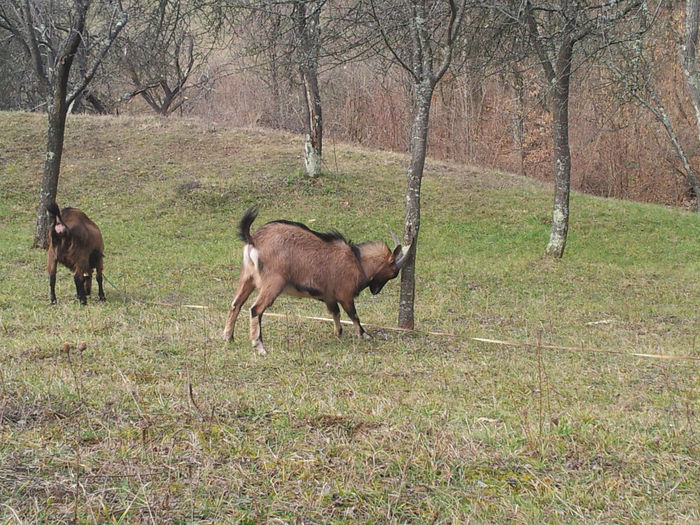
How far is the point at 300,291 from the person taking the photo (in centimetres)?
854

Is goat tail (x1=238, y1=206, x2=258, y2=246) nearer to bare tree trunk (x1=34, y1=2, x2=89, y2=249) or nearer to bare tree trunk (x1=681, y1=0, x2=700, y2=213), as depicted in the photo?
bare tree trunk (x1=34, y1=2, x2=89, y2=249)

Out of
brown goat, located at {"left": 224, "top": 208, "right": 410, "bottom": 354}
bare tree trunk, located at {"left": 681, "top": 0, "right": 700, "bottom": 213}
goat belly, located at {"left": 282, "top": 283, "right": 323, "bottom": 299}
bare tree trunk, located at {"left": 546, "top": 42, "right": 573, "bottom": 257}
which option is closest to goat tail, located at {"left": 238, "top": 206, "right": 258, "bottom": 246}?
brown goat, located at {"left": 224, "top": 208, "right": 410, "bottom": 354}

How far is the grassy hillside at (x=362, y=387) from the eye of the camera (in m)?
3.52

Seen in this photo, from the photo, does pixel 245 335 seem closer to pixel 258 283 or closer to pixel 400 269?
pixel 258 283

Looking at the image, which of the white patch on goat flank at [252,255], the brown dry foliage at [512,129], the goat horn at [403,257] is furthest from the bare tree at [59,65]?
the brown dry foliage at [512,129]

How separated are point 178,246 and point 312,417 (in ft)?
41.0

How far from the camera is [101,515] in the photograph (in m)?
3.22

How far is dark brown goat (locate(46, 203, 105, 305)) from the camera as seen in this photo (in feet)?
33.7

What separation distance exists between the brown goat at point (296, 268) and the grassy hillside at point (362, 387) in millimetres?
480

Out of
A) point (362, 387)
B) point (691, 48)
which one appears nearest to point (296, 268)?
point (362, 387)

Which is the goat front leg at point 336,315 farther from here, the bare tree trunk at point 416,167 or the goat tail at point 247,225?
the goat tail at point 247,225

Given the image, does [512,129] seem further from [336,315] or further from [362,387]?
[362,387]

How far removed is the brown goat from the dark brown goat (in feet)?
10.6

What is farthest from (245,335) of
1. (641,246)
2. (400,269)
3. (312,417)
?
(641,246)
